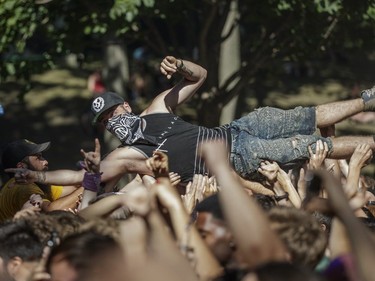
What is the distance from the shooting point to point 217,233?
4.46m

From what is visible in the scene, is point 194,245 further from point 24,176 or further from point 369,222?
point 24,176

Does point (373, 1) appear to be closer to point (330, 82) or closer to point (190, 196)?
point (190, 196)

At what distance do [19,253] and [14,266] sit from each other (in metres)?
0.06

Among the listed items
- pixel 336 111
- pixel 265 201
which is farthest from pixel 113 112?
pixel 265 201

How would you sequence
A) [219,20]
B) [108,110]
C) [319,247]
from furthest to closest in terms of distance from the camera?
1. [219,20]
2. [108,110]
3. [319,247]

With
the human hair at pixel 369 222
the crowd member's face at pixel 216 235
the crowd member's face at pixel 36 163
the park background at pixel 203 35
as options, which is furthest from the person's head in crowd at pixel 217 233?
the park background at pixel 203 35

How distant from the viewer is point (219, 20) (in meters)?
12.3

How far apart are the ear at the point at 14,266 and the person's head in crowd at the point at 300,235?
1.18m

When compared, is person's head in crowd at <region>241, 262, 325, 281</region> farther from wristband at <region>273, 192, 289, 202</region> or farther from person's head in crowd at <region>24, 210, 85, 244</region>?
wristband at <region>273, 192, 289, 202</region>

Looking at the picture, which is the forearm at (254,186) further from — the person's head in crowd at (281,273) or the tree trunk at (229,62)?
the tree trunk at (229,62)

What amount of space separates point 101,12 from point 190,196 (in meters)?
5.06

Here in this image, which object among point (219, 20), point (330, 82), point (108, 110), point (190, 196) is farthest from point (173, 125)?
point (330, 82)

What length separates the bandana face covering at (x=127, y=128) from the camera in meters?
7.01

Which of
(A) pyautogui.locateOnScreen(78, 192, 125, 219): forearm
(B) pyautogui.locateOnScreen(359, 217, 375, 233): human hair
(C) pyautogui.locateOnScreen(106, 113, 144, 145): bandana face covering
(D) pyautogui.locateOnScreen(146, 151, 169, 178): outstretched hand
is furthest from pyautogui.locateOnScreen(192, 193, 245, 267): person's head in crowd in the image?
(C) pyautogui.locateOnScreen(106, 113, 144, 145): bandana face covering
